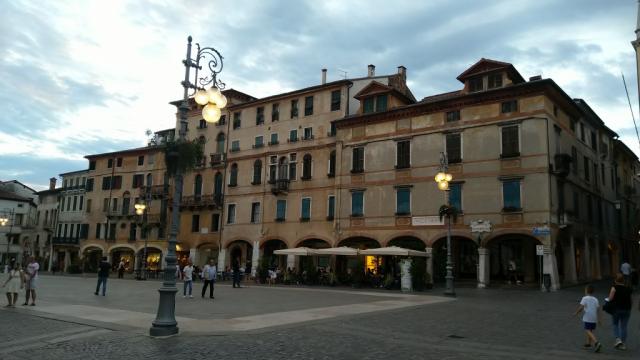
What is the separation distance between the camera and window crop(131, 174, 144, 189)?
5619cm

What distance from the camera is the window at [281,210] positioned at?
1692 inches

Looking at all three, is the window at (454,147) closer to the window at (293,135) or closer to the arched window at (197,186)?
the window at (293,135)

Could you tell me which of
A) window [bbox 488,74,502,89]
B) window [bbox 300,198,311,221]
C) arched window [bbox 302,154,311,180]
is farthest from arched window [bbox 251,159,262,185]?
window [bbox 488,74,502,89]

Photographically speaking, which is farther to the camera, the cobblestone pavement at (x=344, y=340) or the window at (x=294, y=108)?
the window at (x=294, y=108)

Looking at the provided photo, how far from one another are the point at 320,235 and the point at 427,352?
30467 mm

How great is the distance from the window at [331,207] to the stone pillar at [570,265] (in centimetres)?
1633

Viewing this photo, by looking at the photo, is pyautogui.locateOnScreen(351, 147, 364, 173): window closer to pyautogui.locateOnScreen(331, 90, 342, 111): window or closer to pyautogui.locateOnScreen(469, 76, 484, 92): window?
pyautogui.locateOnScreen(331, 90, 342, 111): window

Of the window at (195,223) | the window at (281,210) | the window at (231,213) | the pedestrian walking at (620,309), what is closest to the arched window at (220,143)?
the window at (231,213)

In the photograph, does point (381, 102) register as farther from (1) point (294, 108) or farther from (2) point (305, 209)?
(2) point (305, 209)

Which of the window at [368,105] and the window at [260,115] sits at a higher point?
the window at [260,115]

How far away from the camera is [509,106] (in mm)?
32188

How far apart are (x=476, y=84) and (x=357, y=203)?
11.8 m

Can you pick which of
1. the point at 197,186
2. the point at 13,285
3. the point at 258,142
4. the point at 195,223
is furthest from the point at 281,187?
the point at 13,285

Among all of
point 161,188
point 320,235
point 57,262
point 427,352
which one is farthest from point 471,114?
point 57,262
